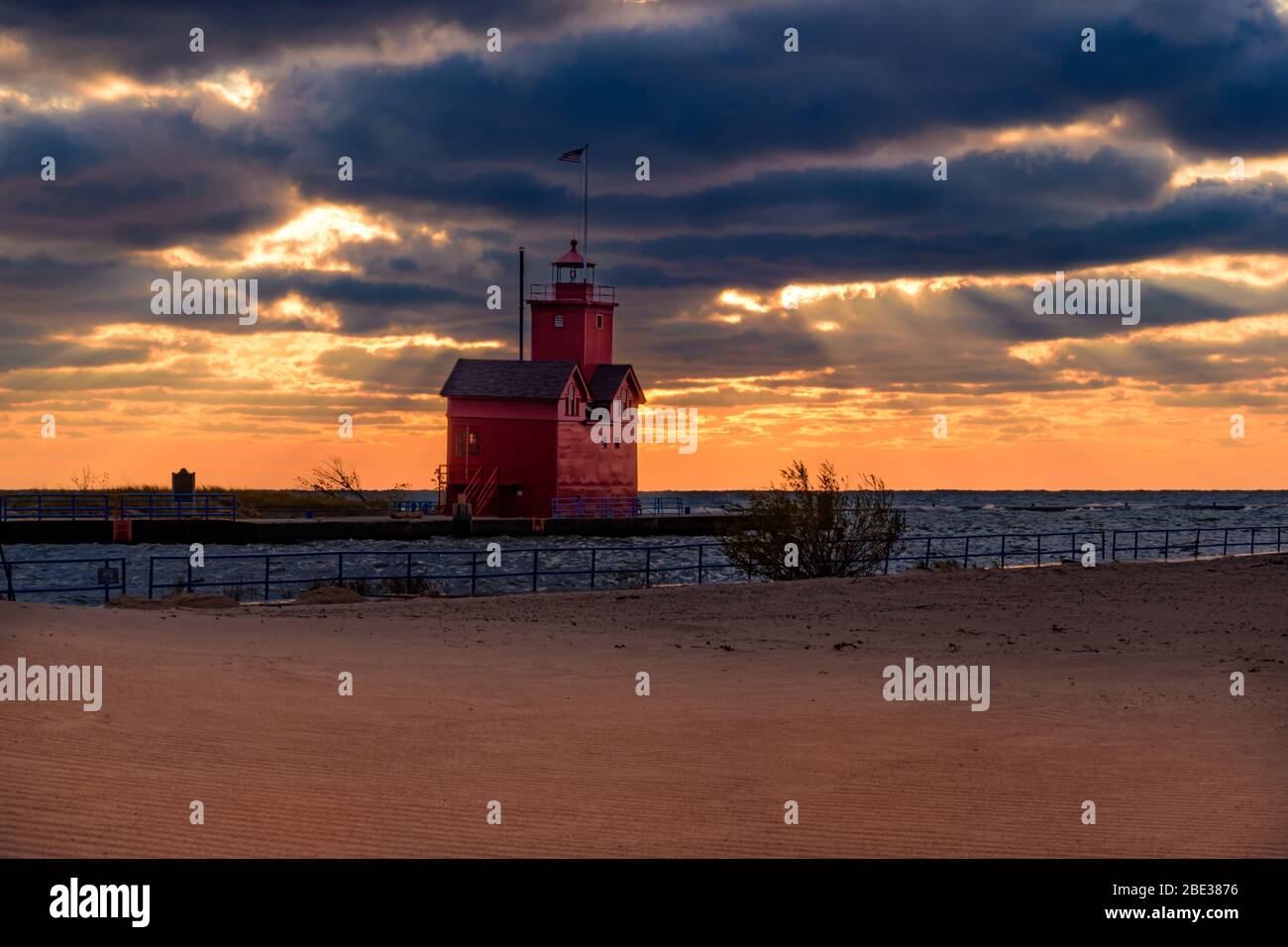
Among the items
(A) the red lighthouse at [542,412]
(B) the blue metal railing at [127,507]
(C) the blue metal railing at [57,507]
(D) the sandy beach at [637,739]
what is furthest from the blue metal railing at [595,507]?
(D) the sandy beach at [637,739]

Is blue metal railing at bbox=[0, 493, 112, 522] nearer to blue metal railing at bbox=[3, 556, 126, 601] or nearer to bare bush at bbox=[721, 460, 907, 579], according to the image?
blue metal railing at bbox=[3, 556, 126, 601]

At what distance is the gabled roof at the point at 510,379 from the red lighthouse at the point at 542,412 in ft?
0.16

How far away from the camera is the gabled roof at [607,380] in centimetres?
7250

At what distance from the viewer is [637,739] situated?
1543 centimetres

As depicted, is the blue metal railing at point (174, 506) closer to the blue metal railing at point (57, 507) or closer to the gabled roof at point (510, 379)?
the blue metal railing at point (57, 507)

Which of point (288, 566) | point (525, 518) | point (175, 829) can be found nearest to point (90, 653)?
point (175, 829)

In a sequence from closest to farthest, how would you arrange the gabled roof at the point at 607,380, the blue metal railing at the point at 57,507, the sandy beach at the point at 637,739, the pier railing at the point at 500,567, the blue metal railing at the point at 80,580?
1. the sandy beach at the point at 637,739
2. the blue metal railing at the point at 80,580
3. the pier railing at the point at 500,567
4. the blue metal railing at the point at 57,507
5. the gabled roof at the point at 607,380

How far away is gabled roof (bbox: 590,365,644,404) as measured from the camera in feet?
238

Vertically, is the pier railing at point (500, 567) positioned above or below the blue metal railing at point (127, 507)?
below

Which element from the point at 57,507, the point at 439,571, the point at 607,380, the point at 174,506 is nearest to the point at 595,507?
the point at 607,380

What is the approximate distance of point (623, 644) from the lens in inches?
1014

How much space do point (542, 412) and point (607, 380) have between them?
5.86 metres

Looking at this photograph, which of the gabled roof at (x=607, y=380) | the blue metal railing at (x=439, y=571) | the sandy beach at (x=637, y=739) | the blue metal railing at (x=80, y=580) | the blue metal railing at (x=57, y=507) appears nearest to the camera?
Answer: the sandy beach at (x=637, y=739)
